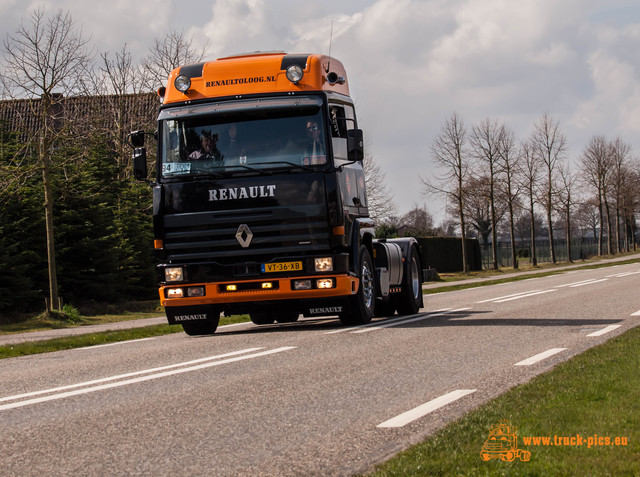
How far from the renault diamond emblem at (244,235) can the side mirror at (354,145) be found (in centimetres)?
179

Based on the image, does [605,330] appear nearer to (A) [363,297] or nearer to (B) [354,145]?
(A) [363,297]

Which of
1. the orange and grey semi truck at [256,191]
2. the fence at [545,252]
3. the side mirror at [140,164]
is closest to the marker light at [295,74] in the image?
the orange and grey semi truck at [256,191]

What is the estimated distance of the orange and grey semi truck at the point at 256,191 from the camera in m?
12.7

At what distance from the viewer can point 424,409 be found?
6.45 meters

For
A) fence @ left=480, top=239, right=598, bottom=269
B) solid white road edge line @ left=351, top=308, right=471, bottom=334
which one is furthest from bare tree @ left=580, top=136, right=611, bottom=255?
solid white road edge line @ left=351, top=308, right=471, bottom=334

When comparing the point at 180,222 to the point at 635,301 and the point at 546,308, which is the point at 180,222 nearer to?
the point at 546,308

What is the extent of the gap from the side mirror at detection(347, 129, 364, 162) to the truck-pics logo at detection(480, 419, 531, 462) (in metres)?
7.94

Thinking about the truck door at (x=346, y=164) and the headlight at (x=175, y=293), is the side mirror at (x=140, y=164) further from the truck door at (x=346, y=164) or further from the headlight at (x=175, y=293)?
the truck door at (x=346, y=164)

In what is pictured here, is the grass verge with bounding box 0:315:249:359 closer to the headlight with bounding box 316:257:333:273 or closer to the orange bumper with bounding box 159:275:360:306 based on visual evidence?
the orange bumper with bounding box 159:275:360:306

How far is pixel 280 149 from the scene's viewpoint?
12836mm

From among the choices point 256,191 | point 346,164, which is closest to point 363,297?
point 346,164

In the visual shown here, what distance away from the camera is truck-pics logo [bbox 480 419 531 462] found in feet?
15.2

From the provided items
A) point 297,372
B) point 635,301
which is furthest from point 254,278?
point 635,301

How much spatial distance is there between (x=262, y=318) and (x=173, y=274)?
319 centimetres
